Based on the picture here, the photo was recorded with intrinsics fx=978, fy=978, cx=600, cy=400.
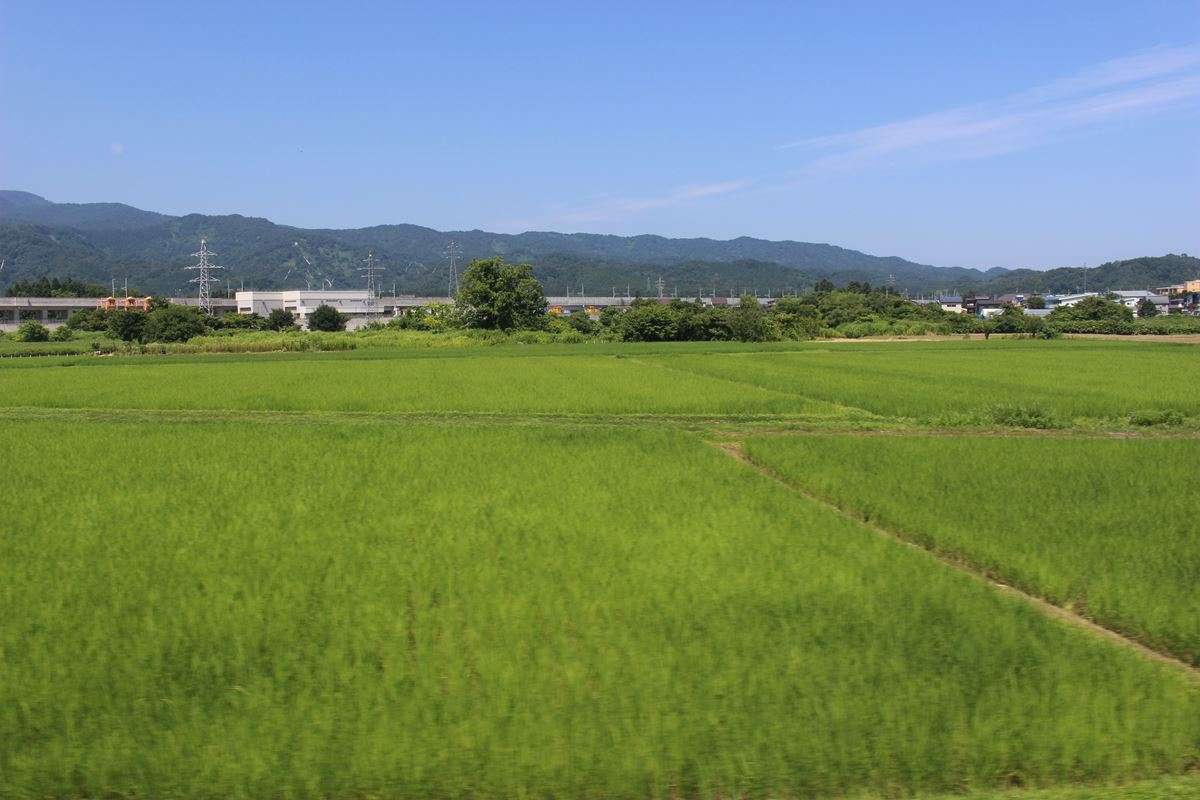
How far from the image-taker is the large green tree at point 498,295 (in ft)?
200

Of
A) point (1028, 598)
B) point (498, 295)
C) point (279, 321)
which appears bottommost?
point (1028, 598)

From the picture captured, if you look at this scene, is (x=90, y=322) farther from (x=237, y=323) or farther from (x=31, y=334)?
(x=31, y=334)

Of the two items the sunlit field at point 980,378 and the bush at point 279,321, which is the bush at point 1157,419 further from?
the bush at point 279,321

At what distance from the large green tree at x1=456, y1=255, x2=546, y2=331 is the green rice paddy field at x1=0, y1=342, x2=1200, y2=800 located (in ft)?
158

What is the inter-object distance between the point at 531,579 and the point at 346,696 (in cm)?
205

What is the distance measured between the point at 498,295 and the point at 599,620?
5606 cm

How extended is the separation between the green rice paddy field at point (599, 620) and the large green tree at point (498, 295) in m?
48.2

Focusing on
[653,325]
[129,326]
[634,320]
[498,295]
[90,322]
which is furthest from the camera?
[90,322]

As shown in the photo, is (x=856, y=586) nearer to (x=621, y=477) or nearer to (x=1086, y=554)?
(x=1086, y=554)

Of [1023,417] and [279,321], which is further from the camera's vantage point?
[279,321]

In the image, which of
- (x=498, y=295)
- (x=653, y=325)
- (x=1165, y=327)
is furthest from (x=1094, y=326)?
(x=498, y=295)

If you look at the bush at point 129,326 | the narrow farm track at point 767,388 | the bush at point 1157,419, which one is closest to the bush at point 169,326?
the bush at point 129,326

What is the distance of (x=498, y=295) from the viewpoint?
2397 inches

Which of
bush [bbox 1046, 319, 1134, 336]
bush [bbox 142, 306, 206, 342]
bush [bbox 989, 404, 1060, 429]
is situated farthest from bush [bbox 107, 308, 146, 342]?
bush [bbox 1046, 319, 1134, 336]
